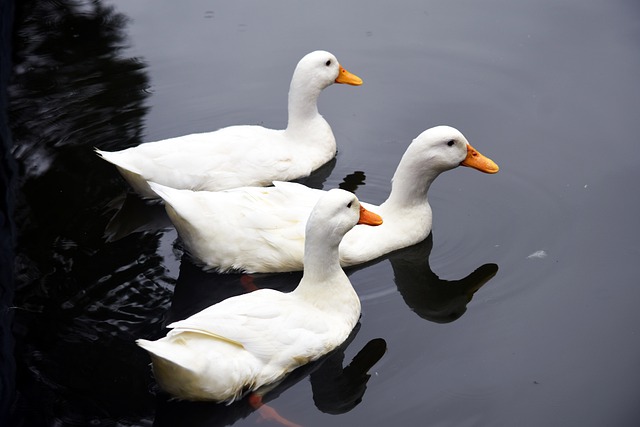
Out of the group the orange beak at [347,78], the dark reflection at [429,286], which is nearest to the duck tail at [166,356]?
the dark reflection at [429,286]

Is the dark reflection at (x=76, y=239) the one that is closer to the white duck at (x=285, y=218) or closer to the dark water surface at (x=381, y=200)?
Result: the dark water surface at (x=381, y=200)

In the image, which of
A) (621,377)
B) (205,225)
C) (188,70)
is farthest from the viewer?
(188,70)

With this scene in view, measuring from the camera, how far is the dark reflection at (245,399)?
17.9 feet

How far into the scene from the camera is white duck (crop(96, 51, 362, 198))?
7.25 metres

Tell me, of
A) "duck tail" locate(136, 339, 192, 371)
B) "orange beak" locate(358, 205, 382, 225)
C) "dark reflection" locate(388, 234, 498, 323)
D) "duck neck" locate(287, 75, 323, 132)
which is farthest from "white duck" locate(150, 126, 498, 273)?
"duck tail" locate(136, 339, 192, 371)

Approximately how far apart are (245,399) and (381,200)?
249cm

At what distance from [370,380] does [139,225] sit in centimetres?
237

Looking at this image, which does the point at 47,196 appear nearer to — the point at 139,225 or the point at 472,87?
the point at 139,225

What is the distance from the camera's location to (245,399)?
5.54m

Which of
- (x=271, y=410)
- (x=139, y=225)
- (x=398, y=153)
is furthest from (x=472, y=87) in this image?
(x=271, y=410)

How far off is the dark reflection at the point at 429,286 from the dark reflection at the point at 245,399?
0.53 m

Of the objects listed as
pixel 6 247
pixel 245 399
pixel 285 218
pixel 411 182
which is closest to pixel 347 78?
pixel 411 182

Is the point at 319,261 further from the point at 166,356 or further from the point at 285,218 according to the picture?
the point at 166,356

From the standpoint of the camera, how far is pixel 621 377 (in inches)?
225
